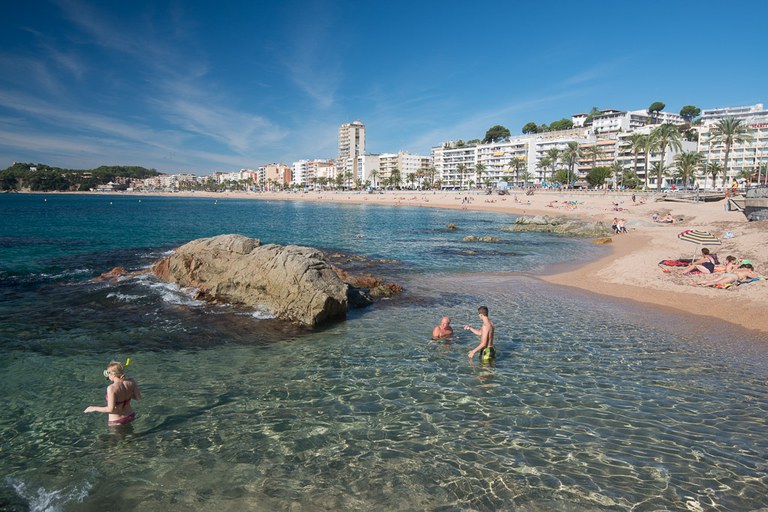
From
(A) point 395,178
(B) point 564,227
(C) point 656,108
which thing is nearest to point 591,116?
(C) point 656,108

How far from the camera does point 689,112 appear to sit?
19512 centimetres

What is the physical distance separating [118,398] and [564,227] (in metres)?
44.2

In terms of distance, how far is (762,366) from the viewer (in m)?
10.2

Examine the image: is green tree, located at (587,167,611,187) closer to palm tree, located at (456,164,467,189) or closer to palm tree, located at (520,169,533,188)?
palm tree, located at (520,169,533,188)

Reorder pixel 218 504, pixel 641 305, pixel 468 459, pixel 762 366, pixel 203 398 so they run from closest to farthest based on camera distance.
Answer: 1. pixel 218 504
2. pixel 468 459
3. pixel 203 398
4. pixel 762 366
5. pixel 641 305

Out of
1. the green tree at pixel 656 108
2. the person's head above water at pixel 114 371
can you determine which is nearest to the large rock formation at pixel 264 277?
the person's head above water at pixel 114 371

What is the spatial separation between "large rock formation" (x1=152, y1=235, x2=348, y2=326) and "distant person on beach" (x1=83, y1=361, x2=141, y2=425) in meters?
6.12

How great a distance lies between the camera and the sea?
241 inches

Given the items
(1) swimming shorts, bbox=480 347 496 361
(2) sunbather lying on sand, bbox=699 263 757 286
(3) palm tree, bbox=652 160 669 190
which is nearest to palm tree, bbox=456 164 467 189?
(3) palm tree, bbox=652 160 669 190

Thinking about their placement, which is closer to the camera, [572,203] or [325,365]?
[325,365]

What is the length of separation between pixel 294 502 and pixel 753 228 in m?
34.8

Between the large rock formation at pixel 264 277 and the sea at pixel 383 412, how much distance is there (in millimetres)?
664

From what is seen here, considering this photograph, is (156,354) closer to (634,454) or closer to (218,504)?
(218,504)

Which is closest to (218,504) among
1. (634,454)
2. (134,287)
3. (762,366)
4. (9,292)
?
(634,454)
